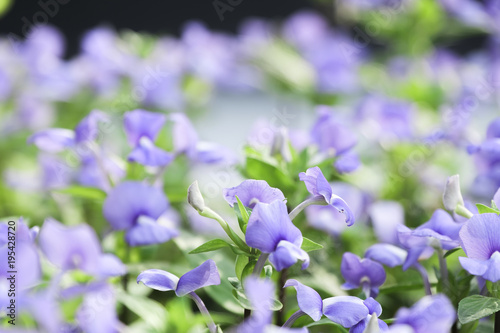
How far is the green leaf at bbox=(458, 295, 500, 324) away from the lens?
21.6 inches

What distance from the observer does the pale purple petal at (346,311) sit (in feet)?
1.72

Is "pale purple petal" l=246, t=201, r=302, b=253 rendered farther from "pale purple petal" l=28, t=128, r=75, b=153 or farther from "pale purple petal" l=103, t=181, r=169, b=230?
"pale purple petal" l=28, t=128, r=75, b=153

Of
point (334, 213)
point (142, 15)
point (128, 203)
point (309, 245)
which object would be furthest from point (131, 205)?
point (142, 15)

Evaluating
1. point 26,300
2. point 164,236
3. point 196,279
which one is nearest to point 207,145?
point 164,236

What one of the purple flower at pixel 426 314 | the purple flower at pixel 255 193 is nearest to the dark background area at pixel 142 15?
the purple flower at pixel 255 193

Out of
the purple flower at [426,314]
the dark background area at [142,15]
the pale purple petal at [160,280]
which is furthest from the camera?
the dark background area at [142,15]

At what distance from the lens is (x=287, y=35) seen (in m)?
1.87

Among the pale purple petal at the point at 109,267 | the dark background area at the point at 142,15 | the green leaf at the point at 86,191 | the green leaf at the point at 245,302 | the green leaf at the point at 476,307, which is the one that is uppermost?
the green leaf at the point at 476,307

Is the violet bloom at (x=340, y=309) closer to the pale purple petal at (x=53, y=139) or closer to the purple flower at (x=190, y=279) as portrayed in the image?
the purple flower at (x=190, y=279)

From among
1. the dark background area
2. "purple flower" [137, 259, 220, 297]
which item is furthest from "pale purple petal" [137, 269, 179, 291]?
the dark background area

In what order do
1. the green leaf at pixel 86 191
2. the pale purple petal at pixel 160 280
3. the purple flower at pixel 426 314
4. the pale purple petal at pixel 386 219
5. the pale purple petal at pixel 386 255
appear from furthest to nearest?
the pale purple petal at pixel 386 219, the green leaf at pixel 86 191, the pale purple petal at pixel 386 255, the pale purple petal at pixel 160 280, the purple flower at pixel 426 314

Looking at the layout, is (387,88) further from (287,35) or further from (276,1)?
(276,1)

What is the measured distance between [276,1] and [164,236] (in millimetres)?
2348

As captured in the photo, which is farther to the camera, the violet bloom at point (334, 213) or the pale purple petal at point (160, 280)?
the violet bloom at point (334, 213)
